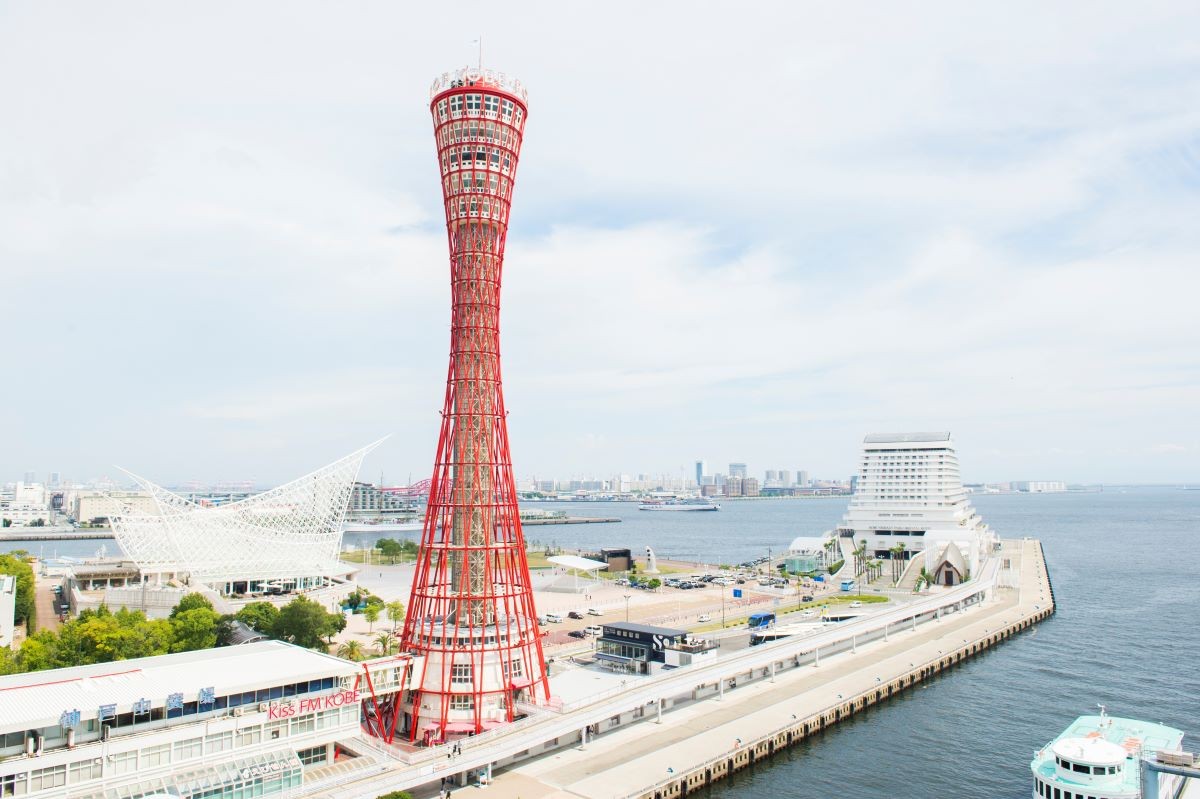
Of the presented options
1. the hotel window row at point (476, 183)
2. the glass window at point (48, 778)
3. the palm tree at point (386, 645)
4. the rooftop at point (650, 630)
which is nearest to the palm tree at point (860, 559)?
the rooftop at point (650, 630)

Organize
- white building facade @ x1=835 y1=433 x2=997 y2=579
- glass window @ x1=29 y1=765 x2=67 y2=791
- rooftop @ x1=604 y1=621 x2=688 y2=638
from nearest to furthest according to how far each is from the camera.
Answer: glass window @ x1=29 y1=765 x2=67 y2=791
rooftop @ x1=604 y1=621 x2=688 y2=638
white building facade @ x1=835 y1=433 x2=997 y2=579

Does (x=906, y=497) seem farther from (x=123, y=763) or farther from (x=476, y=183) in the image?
(x=123, y=763)

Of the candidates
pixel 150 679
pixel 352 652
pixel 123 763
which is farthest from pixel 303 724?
pixel 352 652

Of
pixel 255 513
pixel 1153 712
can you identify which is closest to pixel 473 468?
pixel 1153 712

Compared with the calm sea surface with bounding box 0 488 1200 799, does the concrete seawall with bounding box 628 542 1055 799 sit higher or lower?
higher

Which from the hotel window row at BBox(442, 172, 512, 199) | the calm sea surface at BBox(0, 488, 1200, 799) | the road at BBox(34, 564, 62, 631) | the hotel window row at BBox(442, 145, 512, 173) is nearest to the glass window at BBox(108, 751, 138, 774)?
the calm sea surface at BBox(0, 488, 1200, 799)

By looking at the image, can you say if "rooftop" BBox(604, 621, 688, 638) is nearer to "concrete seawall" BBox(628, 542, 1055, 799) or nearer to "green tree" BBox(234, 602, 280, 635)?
"concrete seawall" BBox(628, 542, 1055, 799)

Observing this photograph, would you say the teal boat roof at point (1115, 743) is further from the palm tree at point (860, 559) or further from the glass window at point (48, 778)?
the palm tree at point (860, 559)
